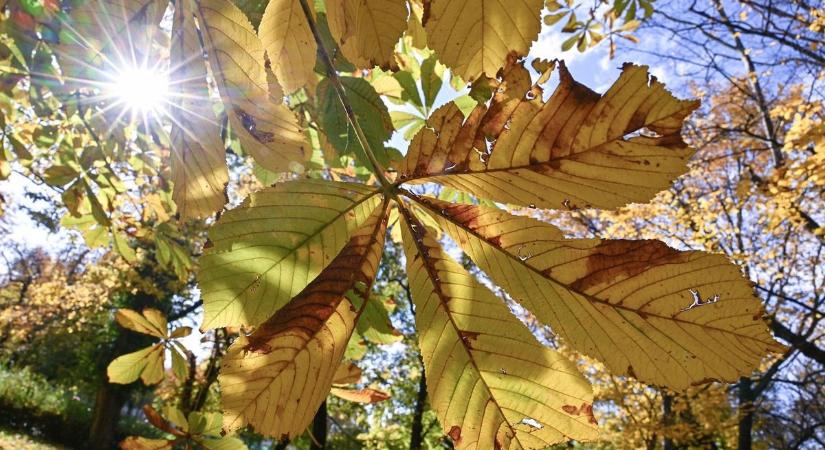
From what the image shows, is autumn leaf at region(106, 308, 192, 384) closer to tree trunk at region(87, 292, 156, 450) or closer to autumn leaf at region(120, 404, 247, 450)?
autumn leaf at region(120, 404, 247, 450)

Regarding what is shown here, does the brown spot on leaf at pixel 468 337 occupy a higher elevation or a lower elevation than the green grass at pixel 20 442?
higher

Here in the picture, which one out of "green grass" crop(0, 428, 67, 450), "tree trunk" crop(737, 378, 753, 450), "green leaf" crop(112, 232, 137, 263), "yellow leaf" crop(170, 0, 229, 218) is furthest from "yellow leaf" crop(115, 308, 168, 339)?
"green grass" crop(0, 428, 67, 450)

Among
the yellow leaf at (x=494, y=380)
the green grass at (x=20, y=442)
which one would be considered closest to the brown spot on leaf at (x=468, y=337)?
the yellow leaf at (x=494, y=380)

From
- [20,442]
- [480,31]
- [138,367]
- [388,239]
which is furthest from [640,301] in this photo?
[20,442]

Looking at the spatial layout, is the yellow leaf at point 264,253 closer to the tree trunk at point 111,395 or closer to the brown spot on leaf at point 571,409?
the brown spot on leaf at point 571,409

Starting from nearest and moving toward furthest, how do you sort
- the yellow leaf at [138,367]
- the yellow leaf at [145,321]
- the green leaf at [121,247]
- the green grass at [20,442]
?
the yellow leaf at [138,367] < the yellow leaf at [145,321] < the green leaf at [121,247] < the green grass at [20,442]

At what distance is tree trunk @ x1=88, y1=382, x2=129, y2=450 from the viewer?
1409 centimetres

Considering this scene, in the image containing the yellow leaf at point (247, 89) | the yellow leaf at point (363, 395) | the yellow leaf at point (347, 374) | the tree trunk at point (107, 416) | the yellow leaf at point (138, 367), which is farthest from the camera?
the tree trunk at point (107, 416)

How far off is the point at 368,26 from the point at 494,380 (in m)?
0.35

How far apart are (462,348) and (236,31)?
402 mm

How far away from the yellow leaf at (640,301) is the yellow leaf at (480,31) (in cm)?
14

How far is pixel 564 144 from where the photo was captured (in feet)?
1.24

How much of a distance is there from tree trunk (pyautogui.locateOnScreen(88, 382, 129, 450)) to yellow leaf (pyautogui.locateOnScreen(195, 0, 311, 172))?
17394 millimetres

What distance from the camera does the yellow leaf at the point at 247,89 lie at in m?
0.49
